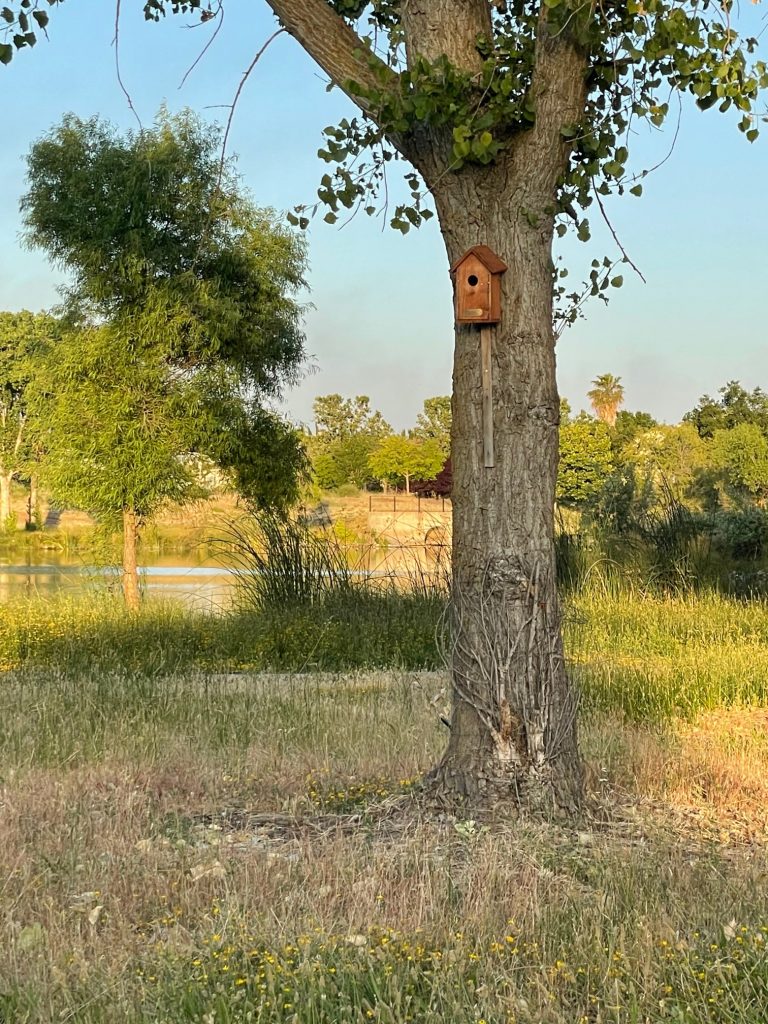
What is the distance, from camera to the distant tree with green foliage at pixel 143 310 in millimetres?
16812

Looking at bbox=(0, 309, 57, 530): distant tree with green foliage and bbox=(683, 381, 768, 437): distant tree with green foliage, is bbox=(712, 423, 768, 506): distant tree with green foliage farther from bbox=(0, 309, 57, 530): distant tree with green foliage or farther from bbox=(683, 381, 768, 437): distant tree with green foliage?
bbox=(0, 309, 57, 530): distant tree with green foliage

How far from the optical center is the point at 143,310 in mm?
17219

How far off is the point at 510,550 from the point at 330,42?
235 cm

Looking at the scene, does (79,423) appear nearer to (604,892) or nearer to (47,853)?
(47,853)

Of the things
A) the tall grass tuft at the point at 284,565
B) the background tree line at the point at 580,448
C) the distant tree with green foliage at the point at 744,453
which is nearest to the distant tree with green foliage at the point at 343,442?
the background tree line at the point at 580,448

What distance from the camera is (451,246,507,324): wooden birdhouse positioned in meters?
4.73

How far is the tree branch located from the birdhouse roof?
2.45 feet

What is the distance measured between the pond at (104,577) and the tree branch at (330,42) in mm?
8547

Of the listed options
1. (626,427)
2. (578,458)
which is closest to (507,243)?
(578,458)

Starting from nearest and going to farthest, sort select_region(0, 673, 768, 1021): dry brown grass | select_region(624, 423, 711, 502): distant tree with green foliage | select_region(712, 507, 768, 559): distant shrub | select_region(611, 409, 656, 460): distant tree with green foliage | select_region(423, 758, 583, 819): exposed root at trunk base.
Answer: select_region(0, 673, 768, 1021): dry brown grass → select_region(423, 758, 583, 819): exposed root at trunk base → select_region(712, 507, 768, 559): distant shrub → select_region(624, 423, 711, 502): distant tree with green foliage → select_region(611, 409, 656, 460): distant tree with green foliage

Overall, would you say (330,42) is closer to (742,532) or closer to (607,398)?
(742,532)

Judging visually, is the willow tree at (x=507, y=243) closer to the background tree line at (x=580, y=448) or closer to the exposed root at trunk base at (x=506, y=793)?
the exposed root at trunk base at (x=506, y=793)

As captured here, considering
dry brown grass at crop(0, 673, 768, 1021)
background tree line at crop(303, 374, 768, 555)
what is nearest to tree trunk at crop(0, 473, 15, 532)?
background tree line at crop(303, 374, 768, 555)

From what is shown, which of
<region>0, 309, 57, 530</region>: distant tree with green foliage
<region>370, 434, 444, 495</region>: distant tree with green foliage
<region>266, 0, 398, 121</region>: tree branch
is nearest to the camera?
<region>266, 0, 398, 121</region>: tree branch
